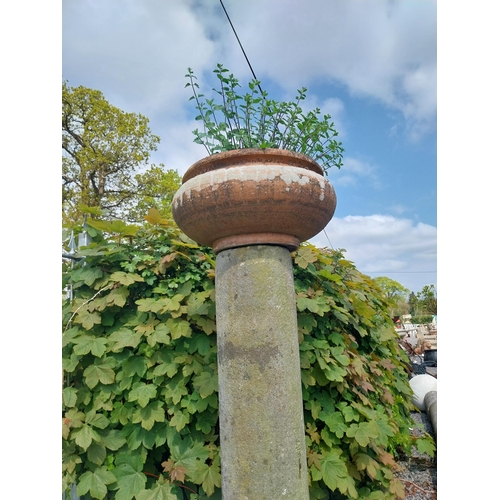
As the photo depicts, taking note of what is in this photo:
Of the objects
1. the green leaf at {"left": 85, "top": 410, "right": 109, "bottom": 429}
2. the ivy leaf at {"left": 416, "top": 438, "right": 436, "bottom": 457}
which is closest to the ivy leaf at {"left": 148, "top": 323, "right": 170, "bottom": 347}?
the green leaf at {"left": 85, "top": 410, "right": 109, "bottom": 429}

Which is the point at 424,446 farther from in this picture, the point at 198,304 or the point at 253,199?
the point at 253,199

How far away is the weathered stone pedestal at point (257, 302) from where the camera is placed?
1.36 metres

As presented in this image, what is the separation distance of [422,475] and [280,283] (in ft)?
8.95

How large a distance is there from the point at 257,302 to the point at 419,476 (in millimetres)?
2730

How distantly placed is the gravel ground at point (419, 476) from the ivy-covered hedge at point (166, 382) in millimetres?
835

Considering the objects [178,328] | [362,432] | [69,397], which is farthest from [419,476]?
[69,397]

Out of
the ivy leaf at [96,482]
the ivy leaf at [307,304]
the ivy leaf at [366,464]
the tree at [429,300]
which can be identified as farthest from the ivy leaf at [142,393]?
the tree at [429,300]

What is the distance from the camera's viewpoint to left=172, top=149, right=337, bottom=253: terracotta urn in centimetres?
135

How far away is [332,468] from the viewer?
1874 mm

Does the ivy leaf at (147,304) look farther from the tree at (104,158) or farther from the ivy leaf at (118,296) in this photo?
the tree at (104,158)

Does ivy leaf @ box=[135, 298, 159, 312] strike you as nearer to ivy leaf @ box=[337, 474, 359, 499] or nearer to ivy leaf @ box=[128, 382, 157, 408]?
ivy leaf @ box=[128, 382, 157, 408]

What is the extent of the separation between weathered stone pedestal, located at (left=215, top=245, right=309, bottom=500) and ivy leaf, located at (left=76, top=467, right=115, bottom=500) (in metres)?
0.71

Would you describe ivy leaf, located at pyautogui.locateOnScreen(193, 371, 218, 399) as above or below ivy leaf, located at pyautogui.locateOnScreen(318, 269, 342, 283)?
below

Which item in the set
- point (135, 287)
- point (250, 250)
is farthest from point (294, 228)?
point (135, 287)
